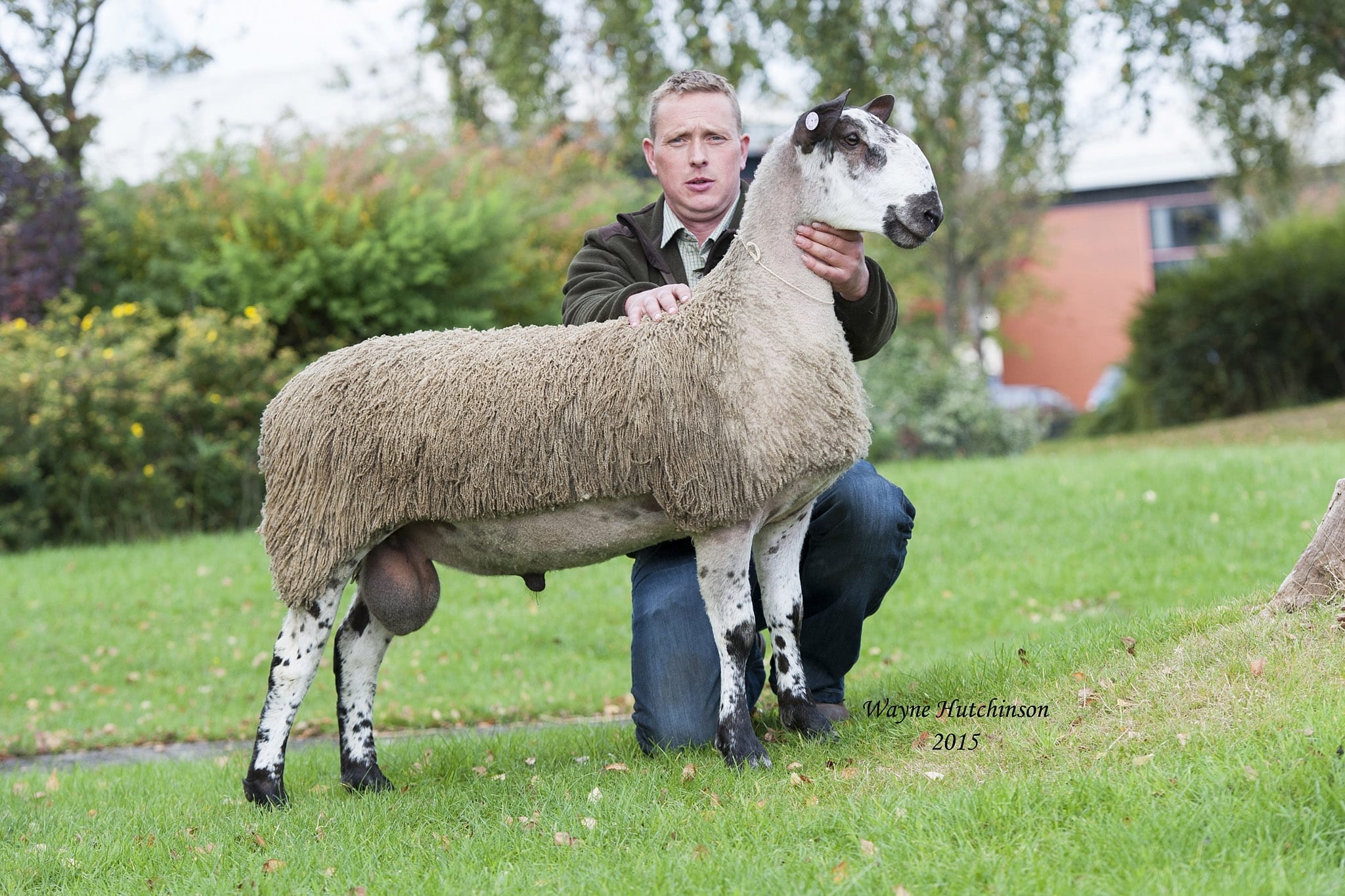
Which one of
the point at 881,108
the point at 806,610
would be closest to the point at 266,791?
the point at 806,610

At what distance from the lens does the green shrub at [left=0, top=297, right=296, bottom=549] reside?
1077 cm

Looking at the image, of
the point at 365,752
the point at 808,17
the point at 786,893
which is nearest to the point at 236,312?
the point at 808,17

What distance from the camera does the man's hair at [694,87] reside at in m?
4.38

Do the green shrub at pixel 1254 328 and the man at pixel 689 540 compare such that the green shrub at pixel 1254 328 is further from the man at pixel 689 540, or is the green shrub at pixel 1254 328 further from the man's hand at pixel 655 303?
the man's hand at pixel 655 303

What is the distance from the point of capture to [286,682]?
4117 mm

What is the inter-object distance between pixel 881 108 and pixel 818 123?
0.37m

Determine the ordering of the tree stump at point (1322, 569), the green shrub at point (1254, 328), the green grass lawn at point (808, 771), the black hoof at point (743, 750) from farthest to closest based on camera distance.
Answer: the green shrub at point (1254, 328) → the tree stump at point (1322, 569) → the black hoof at point (743, 750) → the green grass lawn at point (808, 771)

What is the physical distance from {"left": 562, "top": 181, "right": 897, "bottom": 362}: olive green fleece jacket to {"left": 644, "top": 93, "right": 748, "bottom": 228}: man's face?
0.13 m


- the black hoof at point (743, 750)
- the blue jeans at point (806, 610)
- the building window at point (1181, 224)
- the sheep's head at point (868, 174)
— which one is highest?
the building window at point (1181, 224)

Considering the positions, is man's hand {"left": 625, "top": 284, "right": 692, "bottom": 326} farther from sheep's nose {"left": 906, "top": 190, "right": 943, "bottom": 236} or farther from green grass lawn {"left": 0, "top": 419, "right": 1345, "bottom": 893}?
green grass lawn {"left": 0, "top": 419, "right": 1345, "bottom": 893}

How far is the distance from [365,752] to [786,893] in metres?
2.12

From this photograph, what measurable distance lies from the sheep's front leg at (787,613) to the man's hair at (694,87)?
1.53 metres

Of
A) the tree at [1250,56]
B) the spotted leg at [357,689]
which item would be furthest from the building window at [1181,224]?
the spotted leg at [357,689]

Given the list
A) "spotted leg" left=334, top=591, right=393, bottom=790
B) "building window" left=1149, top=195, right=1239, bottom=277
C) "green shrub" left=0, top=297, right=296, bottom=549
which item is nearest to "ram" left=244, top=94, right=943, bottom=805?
"spotted leg" left=334, top=591, right=393, bottom=790
